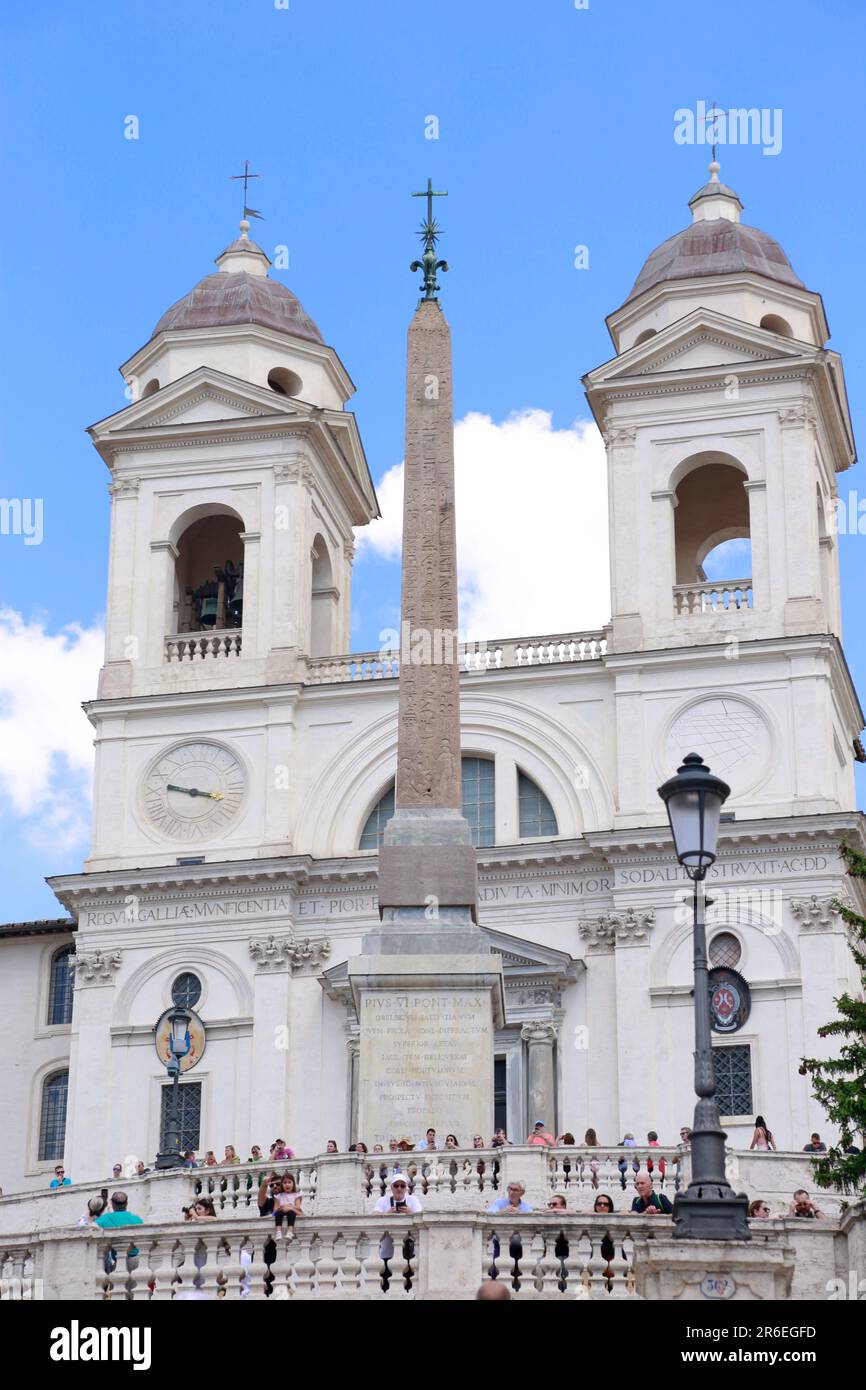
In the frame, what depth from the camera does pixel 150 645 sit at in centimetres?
5109

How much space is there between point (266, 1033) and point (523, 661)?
29.5 ft

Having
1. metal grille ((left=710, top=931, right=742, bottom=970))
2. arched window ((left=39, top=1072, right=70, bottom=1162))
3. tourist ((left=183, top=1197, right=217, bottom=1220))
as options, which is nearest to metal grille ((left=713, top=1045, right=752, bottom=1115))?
metal grille ((left=710, top=931, right=742, bottom=970))

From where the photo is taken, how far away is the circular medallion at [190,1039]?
47.4m

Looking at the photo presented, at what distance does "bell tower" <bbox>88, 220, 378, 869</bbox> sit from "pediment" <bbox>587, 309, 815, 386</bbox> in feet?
21.6

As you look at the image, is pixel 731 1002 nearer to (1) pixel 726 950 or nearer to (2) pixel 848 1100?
(1) pixel 726 950

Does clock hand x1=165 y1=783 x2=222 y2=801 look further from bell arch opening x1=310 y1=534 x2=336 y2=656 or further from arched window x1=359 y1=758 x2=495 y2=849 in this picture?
bell arch opening x1=310 y1=534 x2=336 y2=656

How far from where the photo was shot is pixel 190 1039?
47.4 metres

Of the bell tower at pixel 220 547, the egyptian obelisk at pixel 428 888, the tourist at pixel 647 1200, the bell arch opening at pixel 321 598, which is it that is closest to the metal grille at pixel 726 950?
the bell tower at pixel 220 547

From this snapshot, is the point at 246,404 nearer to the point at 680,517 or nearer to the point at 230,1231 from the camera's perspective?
the point at 680,517

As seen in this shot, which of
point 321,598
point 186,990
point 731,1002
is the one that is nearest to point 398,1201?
point 731,1002

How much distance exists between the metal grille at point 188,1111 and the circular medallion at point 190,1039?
15.8 inches

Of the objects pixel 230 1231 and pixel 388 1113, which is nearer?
pixel 230 1231

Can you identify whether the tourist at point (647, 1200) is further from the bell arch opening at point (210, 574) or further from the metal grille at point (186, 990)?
the bell arch opening at point (210, 574)
